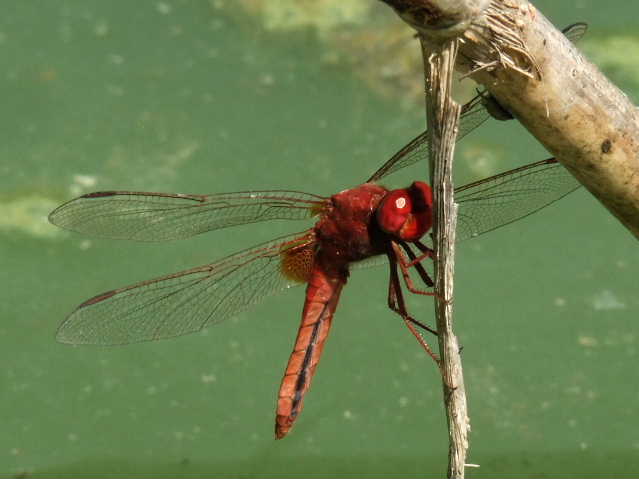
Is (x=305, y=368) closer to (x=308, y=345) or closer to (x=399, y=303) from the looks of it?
(x=308, y=345)

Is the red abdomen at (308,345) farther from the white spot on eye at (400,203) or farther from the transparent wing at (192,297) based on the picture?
the white spot on eye at (400,203)

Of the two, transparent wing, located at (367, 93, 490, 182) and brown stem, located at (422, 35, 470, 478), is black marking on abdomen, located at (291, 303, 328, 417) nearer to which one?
transparent wing, located at (367, 93, 490, 182)

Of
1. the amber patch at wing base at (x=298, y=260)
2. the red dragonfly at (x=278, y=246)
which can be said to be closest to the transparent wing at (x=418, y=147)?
the red dragonfly at (x=278, y=246)

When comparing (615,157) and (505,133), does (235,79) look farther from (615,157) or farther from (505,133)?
(615,157)

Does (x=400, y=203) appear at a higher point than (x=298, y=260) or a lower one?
lower

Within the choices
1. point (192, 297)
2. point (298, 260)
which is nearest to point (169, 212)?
point (192, 297)

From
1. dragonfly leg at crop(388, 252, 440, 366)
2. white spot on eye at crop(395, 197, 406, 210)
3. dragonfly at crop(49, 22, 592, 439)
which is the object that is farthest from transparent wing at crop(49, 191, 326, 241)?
white spot on eye at crop(395, 197, 406, 210)
